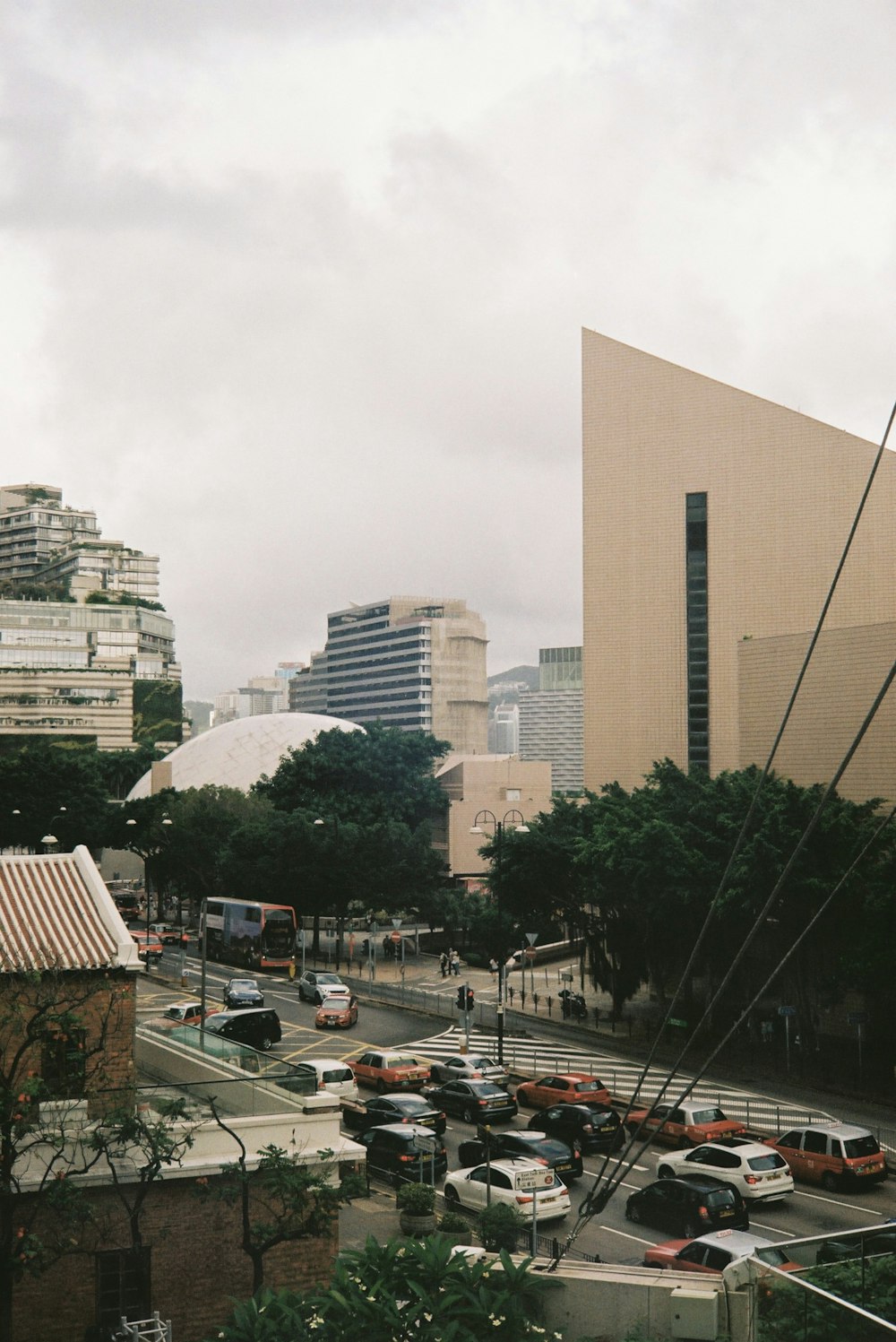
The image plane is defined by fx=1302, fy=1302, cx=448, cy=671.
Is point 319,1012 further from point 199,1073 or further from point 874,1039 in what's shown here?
point 199,1073

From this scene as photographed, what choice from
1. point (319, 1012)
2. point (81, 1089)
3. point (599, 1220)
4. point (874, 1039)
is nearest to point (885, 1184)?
point (599, 1220)

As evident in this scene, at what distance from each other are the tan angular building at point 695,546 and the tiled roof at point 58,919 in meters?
44.1

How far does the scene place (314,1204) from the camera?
59.2 feet

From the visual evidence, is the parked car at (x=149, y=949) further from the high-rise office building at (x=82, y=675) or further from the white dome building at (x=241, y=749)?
the high-rise office building at (x=82, y=675)

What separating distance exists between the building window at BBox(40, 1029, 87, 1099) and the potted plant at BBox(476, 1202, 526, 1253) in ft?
24.8

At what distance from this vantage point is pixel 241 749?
11238cm

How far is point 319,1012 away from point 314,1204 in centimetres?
3059

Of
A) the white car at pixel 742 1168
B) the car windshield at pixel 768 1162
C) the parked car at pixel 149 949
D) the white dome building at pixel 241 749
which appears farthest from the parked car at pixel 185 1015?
the white dome building at pixel 241 749

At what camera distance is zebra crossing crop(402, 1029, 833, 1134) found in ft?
115

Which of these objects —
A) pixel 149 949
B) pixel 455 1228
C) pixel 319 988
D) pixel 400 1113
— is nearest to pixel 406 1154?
pixel 400 1113

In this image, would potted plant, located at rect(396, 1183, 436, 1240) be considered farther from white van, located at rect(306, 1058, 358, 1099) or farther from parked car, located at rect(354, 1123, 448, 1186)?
white van, located at rect(306, 1058, 358, 1099)

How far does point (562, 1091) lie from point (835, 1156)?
8508 mm

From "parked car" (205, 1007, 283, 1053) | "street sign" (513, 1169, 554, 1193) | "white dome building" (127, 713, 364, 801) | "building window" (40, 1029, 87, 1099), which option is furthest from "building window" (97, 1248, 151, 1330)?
"white dome building" (127, 713, 364, 801)

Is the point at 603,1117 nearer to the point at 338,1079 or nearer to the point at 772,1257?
the point at 338,1079
